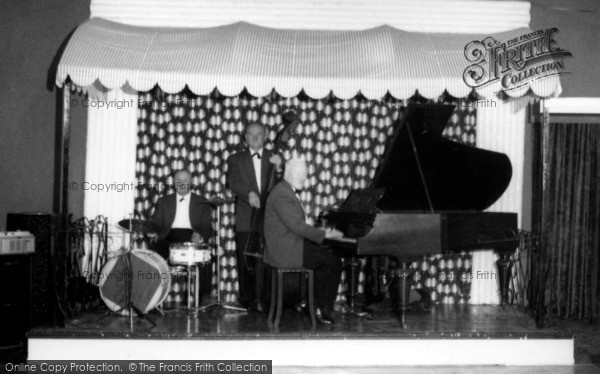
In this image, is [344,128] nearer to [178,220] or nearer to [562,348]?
[178,220]

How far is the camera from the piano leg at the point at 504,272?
7.73m

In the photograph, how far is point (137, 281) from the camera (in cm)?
662

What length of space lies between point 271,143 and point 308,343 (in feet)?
9.81

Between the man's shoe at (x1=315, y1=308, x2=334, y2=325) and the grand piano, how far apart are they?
2.08 feet

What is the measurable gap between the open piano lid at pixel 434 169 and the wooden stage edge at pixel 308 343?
4.60ft

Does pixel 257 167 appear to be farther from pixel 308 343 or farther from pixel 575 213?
pixel 575 213

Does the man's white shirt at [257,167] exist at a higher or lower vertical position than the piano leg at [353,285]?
higher

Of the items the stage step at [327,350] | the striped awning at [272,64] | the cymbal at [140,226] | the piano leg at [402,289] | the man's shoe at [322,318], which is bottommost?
the stage step at [327,350]

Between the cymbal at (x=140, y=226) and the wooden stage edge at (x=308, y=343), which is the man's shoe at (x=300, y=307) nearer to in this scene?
the wooden stage edge at (x=308, y=343)

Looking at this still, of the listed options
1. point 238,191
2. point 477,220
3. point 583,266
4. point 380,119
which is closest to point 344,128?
point 380,119

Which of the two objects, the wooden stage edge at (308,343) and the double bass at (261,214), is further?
the double bass at (261,214)

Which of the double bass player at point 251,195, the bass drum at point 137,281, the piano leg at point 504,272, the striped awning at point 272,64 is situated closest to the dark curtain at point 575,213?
the piano leg at point 504,272

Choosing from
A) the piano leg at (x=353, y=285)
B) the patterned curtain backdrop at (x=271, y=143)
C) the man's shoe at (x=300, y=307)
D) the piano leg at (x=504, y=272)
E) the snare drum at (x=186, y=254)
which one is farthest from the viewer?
the patterned curtain backdrop at (x=271, y=143)

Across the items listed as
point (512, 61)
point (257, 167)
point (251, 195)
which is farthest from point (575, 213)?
point (251, 195)
